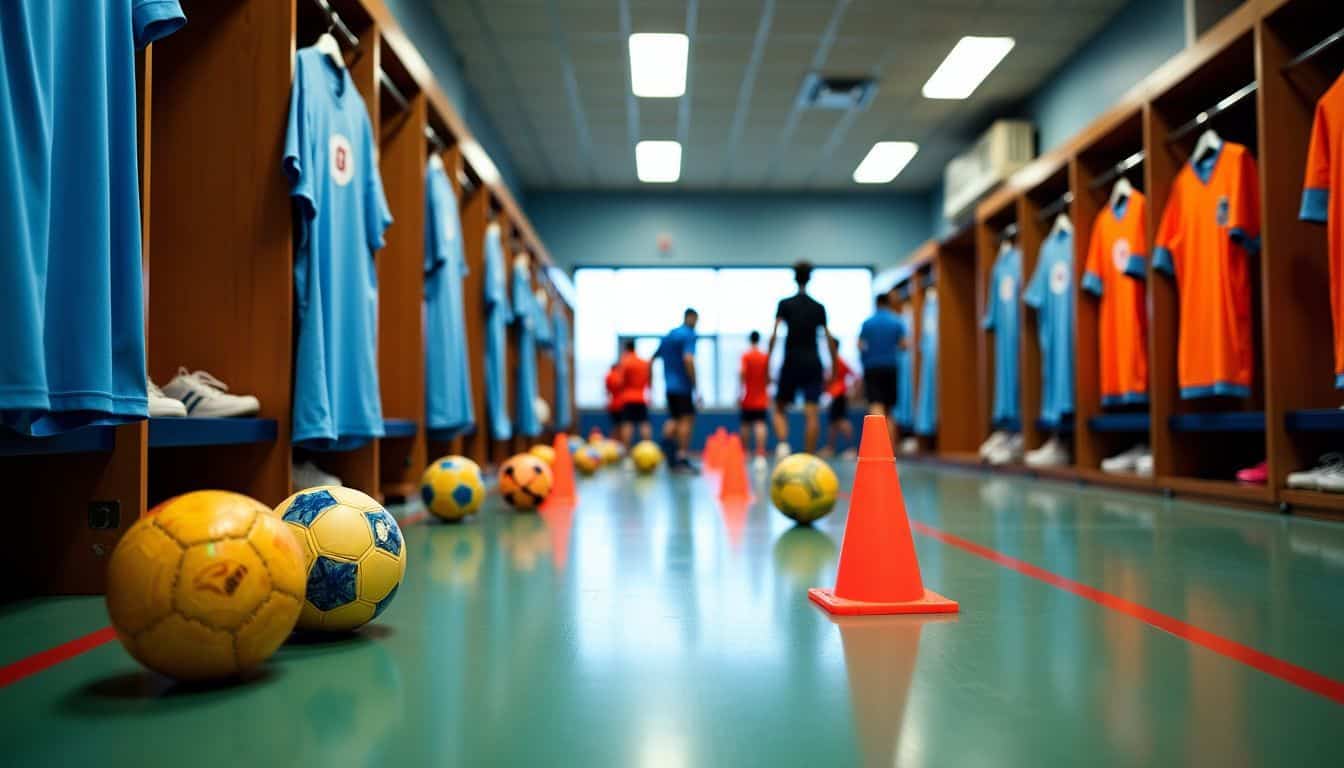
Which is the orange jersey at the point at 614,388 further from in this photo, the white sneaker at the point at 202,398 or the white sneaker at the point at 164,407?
the white sneaker at the point at 164,407

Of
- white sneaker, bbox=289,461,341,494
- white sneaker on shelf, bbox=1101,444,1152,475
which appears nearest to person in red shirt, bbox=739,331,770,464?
white sneaker on shelf, bbox=1101,444,1152,475

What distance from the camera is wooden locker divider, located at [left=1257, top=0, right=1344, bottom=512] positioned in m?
3.97

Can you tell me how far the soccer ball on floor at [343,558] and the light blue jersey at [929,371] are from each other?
8759 millimetres

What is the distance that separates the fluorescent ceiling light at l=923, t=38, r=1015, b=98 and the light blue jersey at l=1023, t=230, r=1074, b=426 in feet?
9.10

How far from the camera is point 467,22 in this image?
26.3 feet

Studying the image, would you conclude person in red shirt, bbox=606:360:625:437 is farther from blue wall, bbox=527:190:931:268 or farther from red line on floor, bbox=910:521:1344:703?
red line on floor, bbox=910:521:1344:703

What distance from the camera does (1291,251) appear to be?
4.02 metres

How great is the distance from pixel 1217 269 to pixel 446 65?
6676mm

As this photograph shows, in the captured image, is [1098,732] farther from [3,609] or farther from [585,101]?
[585,101]

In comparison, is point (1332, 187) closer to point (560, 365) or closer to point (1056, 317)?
point (1056, 317)

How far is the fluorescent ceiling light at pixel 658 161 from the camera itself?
11.7 meters

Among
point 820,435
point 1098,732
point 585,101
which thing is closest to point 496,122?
point 585,101

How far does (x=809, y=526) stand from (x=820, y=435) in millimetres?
10445

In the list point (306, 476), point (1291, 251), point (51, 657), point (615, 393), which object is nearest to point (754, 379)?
point (615, 393)
